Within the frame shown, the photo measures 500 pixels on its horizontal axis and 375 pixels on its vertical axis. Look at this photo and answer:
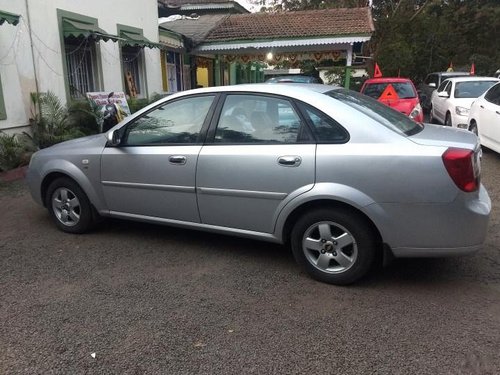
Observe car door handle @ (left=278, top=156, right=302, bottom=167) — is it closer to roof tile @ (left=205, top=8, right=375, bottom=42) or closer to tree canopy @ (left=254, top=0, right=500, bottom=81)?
roof tile @ (left=205, top=8, right=375, bottom=42)

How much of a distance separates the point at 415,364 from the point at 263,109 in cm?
224

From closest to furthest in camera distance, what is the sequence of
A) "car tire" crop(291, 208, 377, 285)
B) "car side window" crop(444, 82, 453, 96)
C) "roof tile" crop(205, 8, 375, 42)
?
"car tire" crop(291, 208, 377, 285), "car side window" crop(444, 82, 453, 96), "roof tile" crop(205, 8, 375, 42)

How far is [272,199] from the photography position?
3.71 metres

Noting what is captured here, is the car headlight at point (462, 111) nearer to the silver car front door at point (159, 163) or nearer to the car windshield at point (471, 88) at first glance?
the car windshield at point (471, 88)

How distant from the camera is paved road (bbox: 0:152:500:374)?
275cm

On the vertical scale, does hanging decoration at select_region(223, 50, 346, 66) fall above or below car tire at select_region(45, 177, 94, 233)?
above

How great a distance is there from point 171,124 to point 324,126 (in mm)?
1494

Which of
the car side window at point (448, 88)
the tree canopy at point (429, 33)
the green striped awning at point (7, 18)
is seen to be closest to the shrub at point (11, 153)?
the green striped awning at point (7, 18)

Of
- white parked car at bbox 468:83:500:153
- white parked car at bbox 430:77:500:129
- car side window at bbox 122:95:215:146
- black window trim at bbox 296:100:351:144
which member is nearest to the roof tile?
white parked car at bbox 430:77:500:129

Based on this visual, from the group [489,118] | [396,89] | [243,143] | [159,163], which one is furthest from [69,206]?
[396,89]

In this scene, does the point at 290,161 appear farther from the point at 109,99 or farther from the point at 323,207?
the point at 109,99

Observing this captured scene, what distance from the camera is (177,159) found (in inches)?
161

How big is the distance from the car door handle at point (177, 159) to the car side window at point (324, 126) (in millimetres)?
1128

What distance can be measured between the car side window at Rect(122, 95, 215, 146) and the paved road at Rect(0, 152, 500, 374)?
3.47ft
